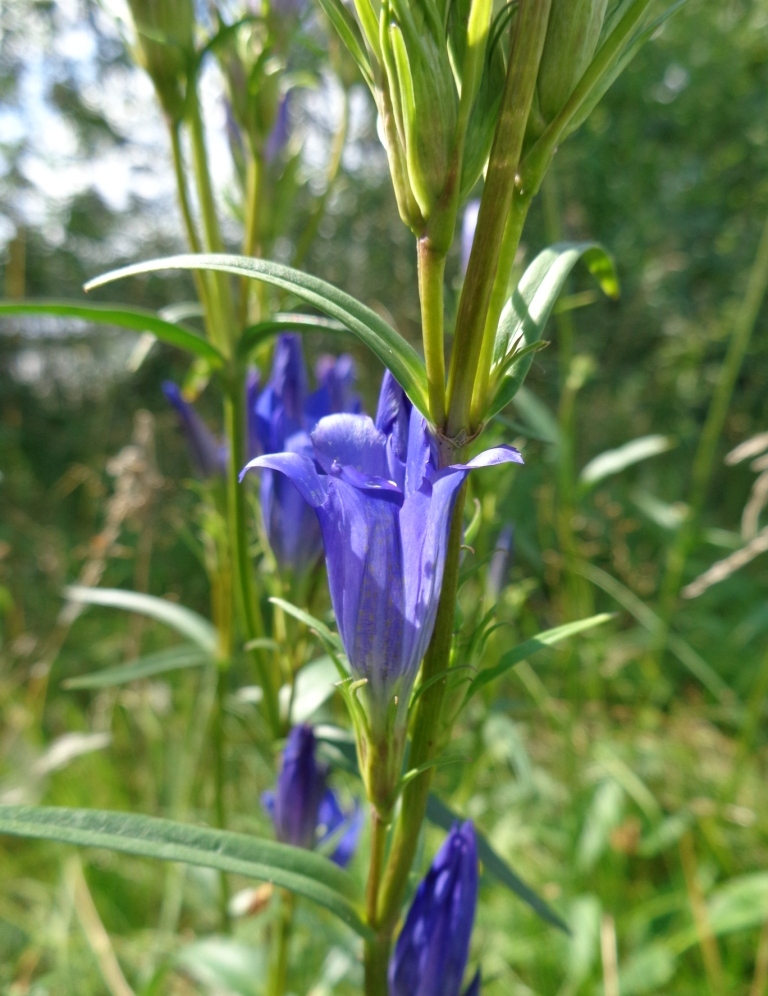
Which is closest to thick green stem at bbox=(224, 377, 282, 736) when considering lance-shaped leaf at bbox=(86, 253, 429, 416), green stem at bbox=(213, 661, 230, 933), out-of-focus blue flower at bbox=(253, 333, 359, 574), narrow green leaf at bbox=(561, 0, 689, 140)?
out-of-focus blue flower at bbox=(253, 333, 359, 574)

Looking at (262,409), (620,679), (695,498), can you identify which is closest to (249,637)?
(262,409)

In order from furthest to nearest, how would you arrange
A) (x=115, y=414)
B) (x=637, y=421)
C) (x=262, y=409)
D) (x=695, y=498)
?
(x=115, y=414), (x=637, y=421), (x=695, y=498), (x=262, y=409)

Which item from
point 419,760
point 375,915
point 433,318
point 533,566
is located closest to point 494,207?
point 433,318

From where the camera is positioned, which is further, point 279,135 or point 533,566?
Answer: point 533,566

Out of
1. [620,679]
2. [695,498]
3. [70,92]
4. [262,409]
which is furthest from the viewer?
[70,92]

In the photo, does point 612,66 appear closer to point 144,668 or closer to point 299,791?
point 299,791

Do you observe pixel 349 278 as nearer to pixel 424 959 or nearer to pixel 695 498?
pixel 695 498

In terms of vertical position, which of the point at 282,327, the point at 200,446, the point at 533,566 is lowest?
the point at 533,566

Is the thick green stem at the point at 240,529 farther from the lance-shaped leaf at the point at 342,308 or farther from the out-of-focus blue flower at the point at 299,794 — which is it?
the lance-shaped leaf at the point at 342,308
